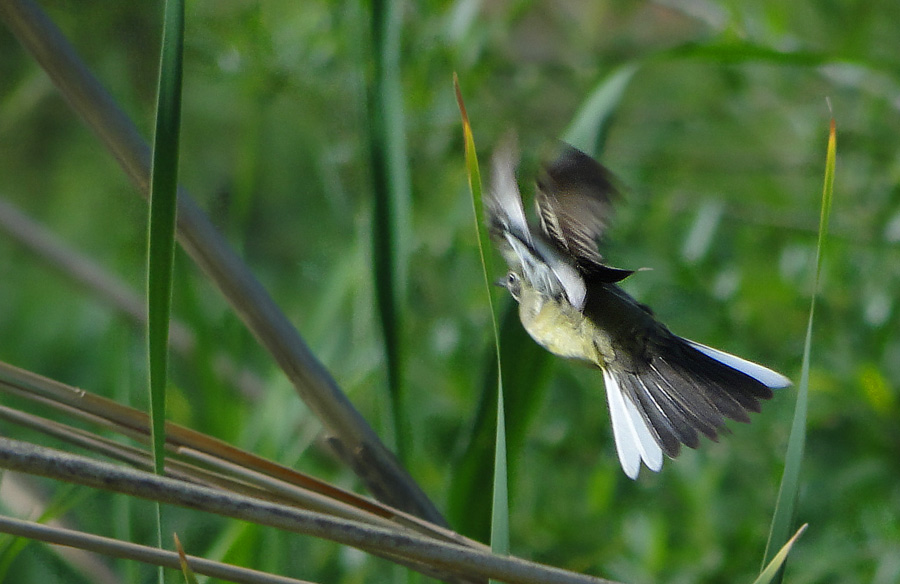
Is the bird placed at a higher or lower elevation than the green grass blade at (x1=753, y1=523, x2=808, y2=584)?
higher

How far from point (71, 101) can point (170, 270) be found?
5.2 inches

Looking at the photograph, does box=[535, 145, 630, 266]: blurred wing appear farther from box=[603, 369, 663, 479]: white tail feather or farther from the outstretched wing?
box=[603, 369, 663, 479]: white tail feather

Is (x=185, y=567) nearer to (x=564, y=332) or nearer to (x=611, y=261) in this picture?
(x=564, y=332)

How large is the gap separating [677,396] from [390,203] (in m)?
0.25

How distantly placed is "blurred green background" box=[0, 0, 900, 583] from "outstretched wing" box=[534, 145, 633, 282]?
0.13m

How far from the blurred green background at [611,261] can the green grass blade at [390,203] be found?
0.04 ft

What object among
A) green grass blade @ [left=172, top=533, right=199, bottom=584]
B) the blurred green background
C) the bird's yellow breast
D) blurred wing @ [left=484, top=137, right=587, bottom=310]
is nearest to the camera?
green grass blade @ [left=172, top=533, right=199, bottom=584]

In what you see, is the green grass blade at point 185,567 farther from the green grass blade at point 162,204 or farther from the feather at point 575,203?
the feather at point 575,203

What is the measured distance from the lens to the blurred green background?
0.92 metres

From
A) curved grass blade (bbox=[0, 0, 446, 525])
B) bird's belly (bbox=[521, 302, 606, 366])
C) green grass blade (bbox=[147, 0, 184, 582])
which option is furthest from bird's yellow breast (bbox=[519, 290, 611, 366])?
green grass blade (bbox=[147, 0, 184, 582])

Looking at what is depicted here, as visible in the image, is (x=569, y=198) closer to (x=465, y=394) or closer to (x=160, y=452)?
(x=160, y=452)

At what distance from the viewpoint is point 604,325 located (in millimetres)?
665

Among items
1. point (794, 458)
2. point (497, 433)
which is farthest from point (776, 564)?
point (497, 433)

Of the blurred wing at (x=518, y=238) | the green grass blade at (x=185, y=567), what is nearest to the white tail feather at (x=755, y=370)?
the blurred wing at (x=518, y=238)
